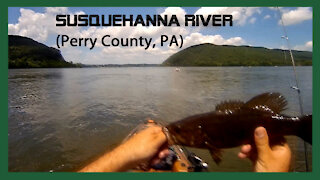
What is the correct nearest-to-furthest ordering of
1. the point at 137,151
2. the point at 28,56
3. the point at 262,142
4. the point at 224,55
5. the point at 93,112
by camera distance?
the point at 137,151
the point at 262,142
the point at 93,112
the point at 28,56
the point at 224,55

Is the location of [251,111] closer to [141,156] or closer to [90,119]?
[141,156]

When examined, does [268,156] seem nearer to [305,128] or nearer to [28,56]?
[305,128]

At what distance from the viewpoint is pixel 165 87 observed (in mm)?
14609

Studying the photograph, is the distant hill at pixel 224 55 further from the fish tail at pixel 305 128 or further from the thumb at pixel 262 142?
the thumb at pixel 262 142

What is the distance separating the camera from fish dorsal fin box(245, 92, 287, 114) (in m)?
2.80

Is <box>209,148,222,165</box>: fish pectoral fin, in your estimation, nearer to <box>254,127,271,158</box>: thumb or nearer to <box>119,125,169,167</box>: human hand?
<box>254,127,271,158</box>: thumb

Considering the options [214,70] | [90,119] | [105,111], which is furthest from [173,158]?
[214,70]

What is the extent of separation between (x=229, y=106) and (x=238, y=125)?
0.21m


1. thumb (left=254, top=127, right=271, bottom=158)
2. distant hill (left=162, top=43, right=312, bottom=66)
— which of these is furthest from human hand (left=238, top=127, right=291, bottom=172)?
distant hill (left=162, top=43, right=312, bottom=66)

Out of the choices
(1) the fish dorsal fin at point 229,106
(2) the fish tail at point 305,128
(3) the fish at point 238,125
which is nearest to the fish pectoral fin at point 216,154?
(3) the fish at point 238,125

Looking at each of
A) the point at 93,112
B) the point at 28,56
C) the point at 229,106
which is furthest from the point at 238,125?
the point at 28,56

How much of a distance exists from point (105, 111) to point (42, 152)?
145 inches

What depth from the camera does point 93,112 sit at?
10328 millimetres

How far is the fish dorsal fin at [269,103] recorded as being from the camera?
9.20 ft
